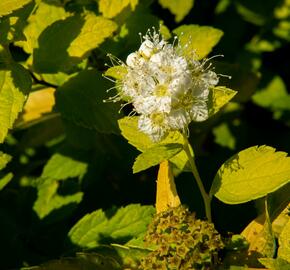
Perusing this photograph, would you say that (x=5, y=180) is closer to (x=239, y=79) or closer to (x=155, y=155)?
(x=155, y=155)

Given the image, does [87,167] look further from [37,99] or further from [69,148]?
[37,99]

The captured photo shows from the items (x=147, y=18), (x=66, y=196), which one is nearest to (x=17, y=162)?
(x=66, y=196)

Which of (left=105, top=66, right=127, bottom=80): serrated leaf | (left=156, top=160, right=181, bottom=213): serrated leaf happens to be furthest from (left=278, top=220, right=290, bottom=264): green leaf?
(left=105, top=66, right=127, bottom=80): serrated leaf

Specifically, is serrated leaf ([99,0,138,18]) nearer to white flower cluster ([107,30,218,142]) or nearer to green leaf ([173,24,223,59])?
green leaf ([173,24,223,59])

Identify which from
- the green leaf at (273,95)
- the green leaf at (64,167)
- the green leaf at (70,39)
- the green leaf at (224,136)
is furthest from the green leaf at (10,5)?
the green leaf at (273,95)

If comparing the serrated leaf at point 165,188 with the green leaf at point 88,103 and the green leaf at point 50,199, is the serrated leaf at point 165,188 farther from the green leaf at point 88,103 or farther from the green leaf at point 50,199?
the green leaf at point 50,199

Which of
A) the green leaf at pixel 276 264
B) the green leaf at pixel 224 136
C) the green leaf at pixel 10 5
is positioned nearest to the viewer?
the green leaf at pixel 276 264

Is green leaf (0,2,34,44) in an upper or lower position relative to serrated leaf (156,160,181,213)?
upper
